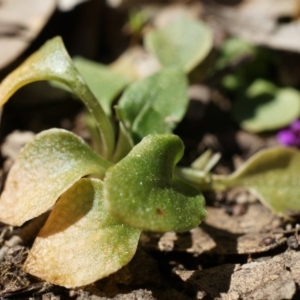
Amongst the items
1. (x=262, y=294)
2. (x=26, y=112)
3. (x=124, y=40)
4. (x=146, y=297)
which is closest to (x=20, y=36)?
(x=26, y=112)

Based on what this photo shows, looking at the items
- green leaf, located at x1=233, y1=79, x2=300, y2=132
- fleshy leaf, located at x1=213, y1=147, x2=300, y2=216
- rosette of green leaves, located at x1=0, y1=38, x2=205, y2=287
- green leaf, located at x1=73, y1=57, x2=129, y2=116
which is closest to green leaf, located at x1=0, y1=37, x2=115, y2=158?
rosette of green leaves, located at x1=0, y1=38, x2=205, y2=287

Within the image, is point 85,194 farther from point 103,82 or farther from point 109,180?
point 103,82

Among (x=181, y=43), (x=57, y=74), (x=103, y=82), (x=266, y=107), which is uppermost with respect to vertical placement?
(x=57, y=74)

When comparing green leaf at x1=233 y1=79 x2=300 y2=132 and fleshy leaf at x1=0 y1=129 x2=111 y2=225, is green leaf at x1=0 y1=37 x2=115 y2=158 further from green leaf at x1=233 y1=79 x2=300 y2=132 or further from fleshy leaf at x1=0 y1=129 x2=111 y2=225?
green leaf at x1=233 y1=79 x2=300 y2=132

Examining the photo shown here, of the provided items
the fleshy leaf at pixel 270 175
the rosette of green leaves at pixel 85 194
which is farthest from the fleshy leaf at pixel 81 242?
the fleshy leaf at pixel 270 175

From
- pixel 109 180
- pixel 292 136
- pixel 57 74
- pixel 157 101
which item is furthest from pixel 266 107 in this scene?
pixel 109 180

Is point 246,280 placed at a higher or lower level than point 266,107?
higher

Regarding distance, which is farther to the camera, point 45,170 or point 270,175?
point 270,175
